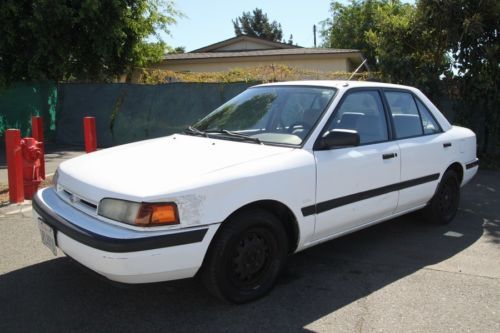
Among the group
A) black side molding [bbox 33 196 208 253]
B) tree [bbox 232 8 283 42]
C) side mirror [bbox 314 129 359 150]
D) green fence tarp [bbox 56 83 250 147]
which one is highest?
tree [bbox 232 8 283 42]

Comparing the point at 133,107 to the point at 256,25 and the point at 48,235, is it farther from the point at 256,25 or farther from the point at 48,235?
the point at 256,25

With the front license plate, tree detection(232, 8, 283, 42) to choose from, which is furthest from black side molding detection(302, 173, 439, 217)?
tree detection(232, 8, 283, 42)

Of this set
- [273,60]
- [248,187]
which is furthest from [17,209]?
[273,60]

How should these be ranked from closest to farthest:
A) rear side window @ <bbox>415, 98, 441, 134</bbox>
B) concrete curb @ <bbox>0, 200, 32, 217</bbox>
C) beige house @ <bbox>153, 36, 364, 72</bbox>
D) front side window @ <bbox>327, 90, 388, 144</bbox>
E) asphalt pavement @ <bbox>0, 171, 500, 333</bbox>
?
asphalt pavement @ <bbox>0, 171, 500, 333</bbox>
front side window @ <bbox>327, 90, 388, 144</bbox>
rear side window @ <bbox>415, 98, 441, 134</bbox>
concrete curb @ <bbox>0, 200, 32, 217</bbox>
beige house @ <bbox>153, 36, 364, 72</bbox>

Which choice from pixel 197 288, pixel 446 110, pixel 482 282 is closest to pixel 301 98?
pixel 197 288

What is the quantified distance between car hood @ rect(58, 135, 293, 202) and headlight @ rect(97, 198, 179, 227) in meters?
0.05

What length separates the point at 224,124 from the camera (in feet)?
14.9

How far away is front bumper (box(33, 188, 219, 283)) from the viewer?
119 inches

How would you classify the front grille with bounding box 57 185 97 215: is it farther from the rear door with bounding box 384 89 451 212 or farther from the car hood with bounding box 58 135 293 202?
the rear door with bounding box 384 89 451 212

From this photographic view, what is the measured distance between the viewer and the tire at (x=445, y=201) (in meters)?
5.49

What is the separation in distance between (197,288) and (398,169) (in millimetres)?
2183

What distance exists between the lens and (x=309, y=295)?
3.82 m

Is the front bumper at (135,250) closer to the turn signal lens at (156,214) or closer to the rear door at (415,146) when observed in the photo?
the turn signal lens at (156,214)

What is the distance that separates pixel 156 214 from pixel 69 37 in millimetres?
12560
